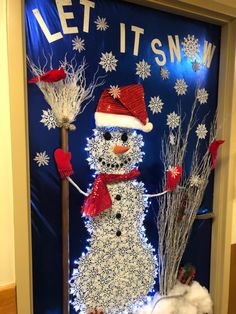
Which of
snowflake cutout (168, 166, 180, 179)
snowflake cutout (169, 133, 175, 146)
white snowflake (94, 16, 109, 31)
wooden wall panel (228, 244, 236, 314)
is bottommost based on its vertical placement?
wooden wall panel (228, 244, 236, 314)

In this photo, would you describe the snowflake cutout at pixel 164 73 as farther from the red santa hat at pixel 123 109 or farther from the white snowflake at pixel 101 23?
the white snowflake at pixel 101 23

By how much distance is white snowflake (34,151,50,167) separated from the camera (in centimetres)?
134

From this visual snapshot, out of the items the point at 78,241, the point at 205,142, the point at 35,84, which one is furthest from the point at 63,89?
the point at 205,142

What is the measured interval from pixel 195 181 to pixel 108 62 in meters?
0.81

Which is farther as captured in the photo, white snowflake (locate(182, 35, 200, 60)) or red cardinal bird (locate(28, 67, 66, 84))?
white snowflake (locate(182, 35, 200, 60))

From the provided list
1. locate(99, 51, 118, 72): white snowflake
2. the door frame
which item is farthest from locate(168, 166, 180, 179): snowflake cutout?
locate(99, 51, 118, 72): white snowflake

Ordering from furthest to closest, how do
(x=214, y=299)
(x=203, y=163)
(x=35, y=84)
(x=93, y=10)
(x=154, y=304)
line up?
(x=214, y=299)
(x=203, y=163)
(x=154, y=304)
(x=93, y=10)
(x=35, y=84)

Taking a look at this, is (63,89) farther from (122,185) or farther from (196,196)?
(196,196)

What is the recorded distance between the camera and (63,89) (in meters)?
1.33

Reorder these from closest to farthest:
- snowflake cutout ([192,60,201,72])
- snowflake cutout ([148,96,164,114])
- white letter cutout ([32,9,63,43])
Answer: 1. white letter cutout ([32,9,63,43])
2. snowflake cutout ([148,96,164,114])
3. snowflake cutout ([192,60,201,72])

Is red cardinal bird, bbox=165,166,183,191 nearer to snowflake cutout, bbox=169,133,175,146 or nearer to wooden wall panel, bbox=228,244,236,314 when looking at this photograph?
snowflake cutout, bbox=169,133,175,146

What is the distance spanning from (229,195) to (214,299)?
0.67 meters

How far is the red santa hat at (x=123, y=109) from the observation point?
145cm

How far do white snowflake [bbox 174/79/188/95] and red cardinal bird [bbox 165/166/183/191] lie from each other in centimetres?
42
